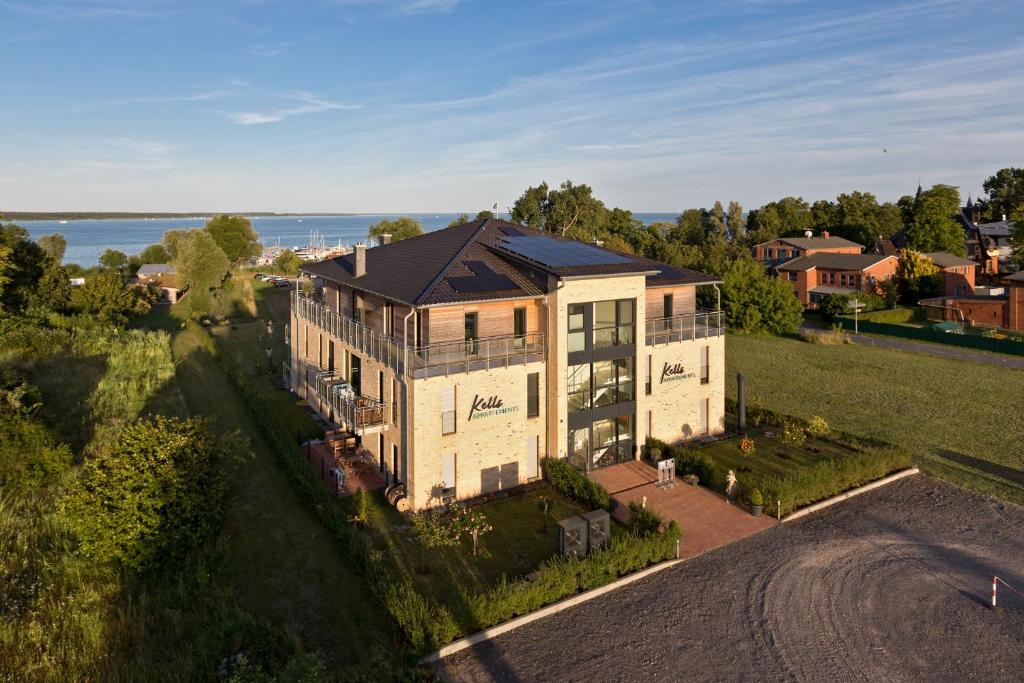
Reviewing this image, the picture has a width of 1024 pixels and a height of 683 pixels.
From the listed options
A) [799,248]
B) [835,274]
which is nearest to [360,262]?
[835,274]

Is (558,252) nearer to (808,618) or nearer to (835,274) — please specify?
(808,618)

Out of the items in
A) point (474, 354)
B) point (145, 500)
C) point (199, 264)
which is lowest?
point (145, 500)

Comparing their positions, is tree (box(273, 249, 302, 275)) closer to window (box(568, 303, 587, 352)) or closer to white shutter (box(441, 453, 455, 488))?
window (box(568, 303, 587, 352))

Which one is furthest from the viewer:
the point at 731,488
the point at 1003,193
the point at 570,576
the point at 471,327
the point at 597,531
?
the point at 1003,193

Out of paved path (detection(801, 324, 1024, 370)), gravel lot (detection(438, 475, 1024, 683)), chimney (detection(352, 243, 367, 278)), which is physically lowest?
gravel lot (detection(438, 475, 1024, 683))

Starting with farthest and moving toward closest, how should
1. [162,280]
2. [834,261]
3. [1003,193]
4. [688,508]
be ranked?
[1003,193] < [162,280] < [834,261] < [688,508]

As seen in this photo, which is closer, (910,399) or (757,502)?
(757,502)

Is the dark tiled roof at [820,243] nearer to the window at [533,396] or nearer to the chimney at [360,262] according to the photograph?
the chimney at [360,262]

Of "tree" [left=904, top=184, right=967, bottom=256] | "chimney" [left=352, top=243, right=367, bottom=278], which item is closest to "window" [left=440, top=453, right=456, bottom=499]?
"chimney" [left=352, top=243, right=367, bottom=278]
